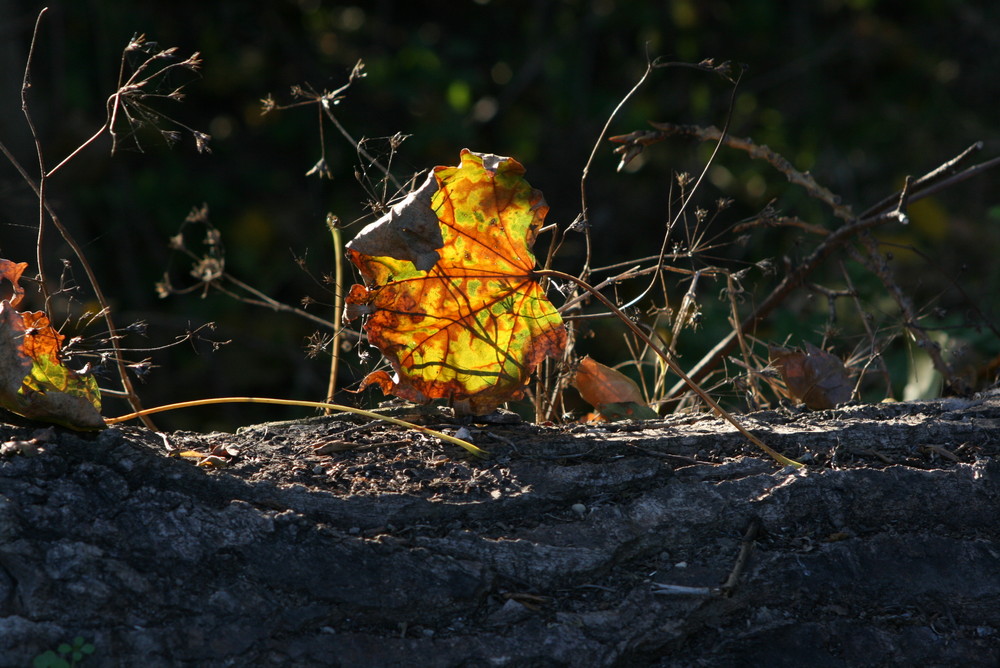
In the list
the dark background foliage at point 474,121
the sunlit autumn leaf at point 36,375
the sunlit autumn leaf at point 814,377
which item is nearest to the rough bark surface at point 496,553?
the sunlit autumn leaf at point 36,375

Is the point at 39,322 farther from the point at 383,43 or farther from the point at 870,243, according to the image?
the point at 383,43

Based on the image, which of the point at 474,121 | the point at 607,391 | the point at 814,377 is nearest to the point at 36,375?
the point at 607,391

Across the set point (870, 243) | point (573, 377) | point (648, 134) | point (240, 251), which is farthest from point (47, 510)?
point (240, 251)

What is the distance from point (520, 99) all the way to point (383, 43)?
965 mm

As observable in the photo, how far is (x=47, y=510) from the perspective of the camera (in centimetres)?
128

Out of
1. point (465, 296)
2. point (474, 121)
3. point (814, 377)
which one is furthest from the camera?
point (474, 121)

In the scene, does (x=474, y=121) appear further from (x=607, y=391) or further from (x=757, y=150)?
(x=607, y=391)

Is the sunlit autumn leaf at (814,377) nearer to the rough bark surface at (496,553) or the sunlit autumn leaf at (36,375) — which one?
the rough bark surface at (496,553)

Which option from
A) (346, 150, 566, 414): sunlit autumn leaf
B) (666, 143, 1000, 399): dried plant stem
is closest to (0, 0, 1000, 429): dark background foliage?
(666, 143, 1000, 399): dried plant stem

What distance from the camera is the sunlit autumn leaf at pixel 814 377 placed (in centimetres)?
195

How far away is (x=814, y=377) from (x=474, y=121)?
410 centimetres

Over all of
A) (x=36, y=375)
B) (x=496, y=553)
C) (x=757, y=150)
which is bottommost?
(x=496, y=553)

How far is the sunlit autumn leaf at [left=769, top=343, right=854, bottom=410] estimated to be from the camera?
1949 millimetres

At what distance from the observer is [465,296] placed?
1600 millimetres
